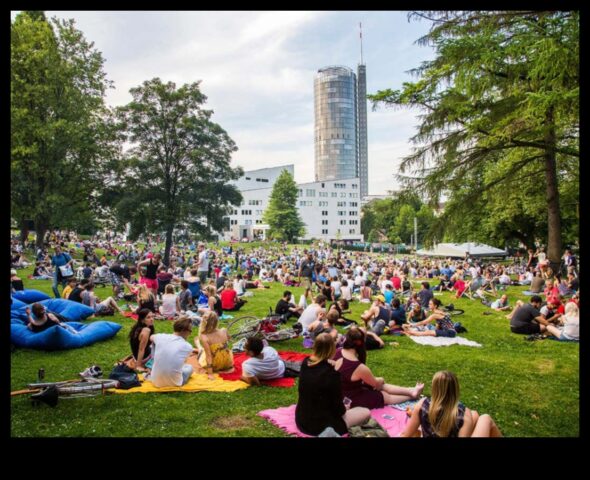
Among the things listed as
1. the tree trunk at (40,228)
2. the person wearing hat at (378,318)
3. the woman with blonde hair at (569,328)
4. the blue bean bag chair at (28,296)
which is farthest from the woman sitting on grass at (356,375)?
the tree trunk at (40,228)

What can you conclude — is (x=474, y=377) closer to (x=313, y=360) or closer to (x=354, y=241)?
(x=313, y=360)

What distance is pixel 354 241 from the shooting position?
87.8 metres

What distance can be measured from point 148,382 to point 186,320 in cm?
104

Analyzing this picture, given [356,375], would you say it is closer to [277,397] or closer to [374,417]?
[374,417]

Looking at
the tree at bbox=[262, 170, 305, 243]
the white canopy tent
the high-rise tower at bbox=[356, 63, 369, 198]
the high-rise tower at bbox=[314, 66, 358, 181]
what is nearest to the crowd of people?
the white canopy tent

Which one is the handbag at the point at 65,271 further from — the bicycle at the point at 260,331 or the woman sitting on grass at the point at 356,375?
the woman sitting on grass at the point at 356,375

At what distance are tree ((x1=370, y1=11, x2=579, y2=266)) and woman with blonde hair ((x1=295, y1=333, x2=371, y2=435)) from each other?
4.48 metres

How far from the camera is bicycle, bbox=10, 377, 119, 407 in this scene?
14.9ft

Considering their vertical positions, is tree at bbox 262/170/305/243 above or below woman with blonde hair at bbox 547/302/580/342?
above

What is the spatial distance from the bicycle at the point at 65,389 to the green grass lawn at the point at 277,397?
10 centimetres

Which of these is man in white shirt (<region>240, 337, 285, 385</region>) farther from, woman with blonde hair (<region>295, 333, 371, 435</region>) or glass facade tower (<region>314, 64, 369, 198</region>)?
glass facade tower (<region>314, 64, 369, 198</region>)

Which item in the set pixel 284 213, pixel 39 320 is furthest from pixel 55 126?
pixel 284 213
